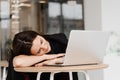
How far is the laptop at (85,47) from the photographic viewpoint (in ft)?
5.16

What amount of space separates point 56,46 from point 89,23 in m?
1.72

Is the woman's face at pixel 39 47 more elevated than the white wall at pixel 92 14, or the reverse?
the white wall at pixel 92 14

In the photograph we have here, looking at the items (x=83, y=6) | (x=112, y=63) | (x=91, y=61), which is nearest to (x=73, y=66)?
(x=91, y=61)

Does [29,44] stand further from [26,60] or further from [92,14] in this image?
[92,14]

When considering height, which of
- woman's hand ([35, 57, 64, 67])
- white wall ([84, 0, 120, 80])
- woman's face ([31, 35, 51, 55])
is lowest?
woman's hand ([35, 57, 64, 67])

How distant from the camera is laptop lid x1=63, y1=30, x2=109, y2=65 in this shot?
1572 millimetres

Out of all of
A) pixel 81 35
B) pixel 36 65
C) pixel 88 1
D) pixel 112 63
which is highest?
pixel 88 1

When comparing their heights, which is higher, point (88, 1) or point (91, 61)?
point (88, 1)

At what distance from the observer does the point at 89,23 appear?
12.2ft

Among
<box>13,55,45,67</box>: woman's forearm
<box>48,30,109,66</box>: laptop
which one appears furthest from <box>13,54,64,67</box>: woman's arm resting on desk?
<box>48,30,109,66</box>: laptop

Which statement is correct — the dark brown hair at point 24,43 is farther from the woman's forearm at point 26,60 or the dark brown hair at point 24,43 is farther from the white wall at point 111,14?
the white wall at point 111,14

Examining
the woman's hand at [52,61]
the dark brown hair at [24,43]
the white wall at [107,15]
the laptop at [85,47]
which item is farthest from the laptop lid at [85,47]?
the white wall at [107,15]

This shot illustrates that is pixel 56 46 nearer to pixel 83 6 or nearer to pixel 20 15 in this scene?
pixel 83 6

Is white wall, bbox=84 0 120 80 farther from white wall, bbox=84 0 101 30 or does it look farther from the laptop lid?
the laptop lid
